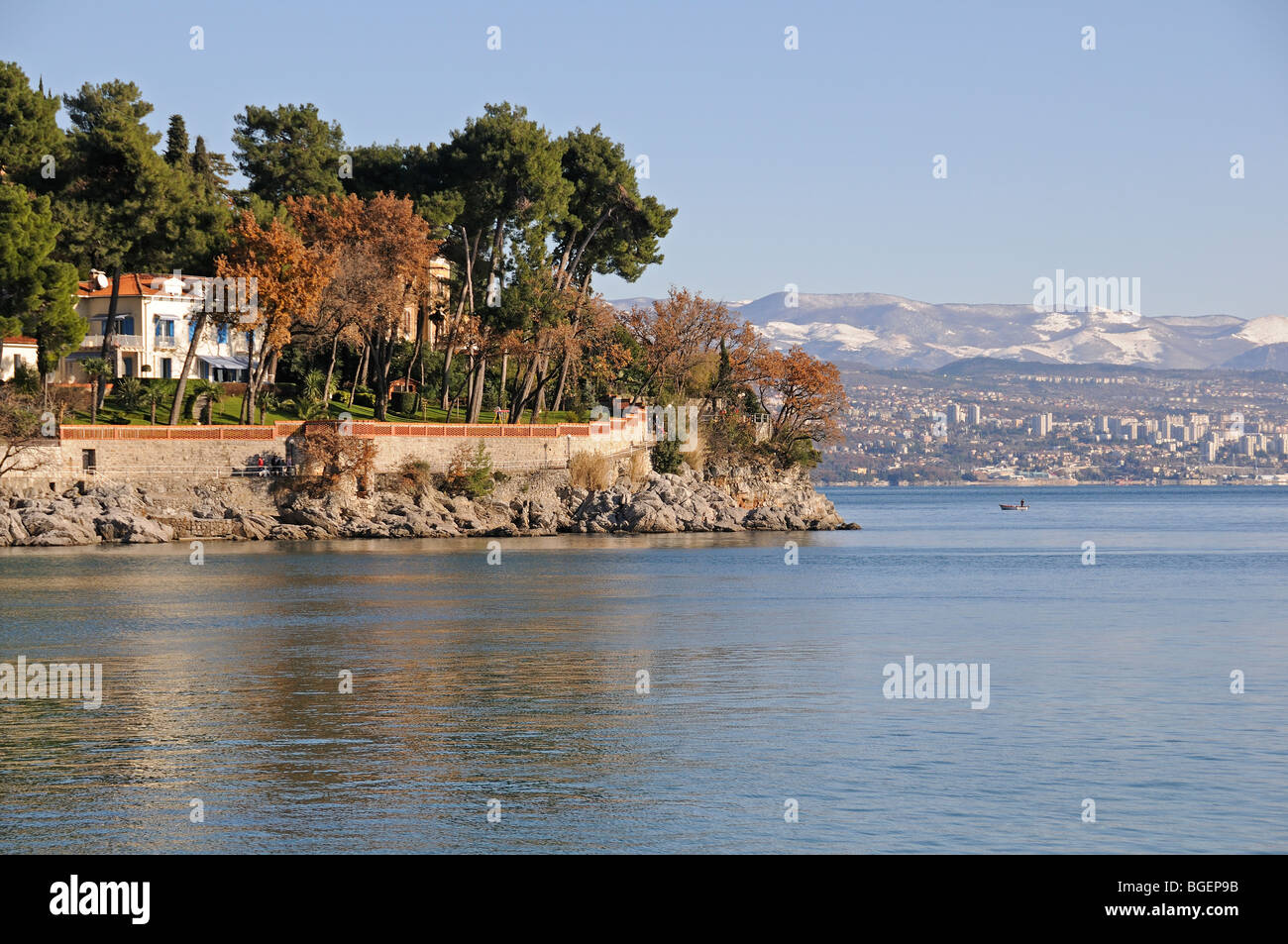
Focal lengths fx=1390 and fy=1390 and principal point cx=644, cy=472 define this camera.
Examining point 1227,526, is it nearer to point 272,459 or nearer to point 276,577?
point 272,459

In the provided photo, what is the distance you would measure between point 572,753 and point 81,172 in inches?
1902

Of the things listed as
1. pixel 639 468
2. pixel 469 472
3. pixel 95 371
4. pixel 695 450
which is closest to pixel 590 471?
pixel 639 468

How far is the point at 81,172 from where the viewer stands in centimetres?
5609

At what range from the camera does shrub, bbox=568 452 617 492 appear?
2426 inches

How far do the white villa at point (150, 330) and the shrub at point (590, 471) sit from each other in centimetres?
1683

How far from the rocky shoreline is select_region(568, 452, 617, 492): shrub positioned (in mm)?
381

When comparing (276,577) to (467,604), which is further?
(276,577)

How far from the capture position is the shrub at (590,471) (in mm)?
61625

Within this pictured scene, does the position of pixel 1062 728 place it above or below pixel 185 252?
below

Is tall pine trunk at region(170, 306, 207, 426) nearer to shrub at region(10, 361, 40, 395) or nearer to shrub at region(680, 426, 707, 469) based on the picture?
shrub at region(10, 361, 40, 395)
